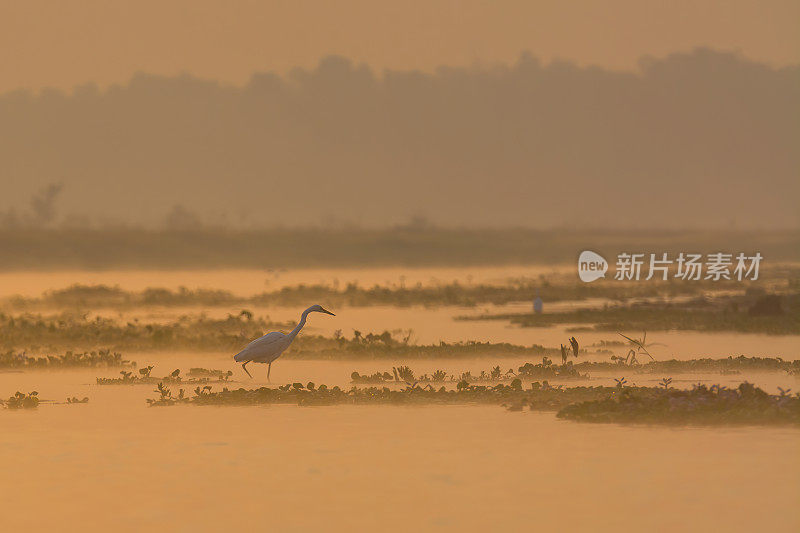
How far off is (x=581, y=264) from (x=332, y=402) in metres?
24.6

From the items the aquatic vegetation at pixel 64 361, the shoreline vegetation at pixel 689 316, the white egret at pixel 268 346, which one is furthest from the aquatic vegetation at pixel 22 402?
the shoreline vegetation at pixel 689 316

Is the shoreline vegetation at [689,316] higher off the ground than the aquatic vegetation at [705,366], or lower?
higher

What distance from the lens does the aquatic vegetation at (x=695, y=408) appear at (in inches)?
732

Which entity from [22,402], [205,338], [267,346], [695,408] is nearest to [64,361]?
[205,338]

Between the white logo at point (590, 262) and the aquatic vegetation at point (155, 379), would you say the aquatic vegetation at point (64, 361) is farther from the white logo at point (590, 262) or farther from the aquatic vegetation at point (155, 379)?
the white logo at point (590, 262)

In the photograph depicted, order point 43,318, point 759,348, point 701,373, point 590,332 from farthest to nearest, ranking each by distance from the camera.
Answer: point 43,318 → point 590,332 → point 759,348 → point 701,373

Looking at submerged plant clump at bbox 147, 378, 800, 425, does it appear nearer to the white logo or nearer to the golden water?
the golden water

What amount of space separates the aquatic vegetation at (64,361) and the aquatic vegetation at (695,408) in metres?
13.4

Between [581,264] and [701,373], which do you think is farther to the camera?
[581,264]

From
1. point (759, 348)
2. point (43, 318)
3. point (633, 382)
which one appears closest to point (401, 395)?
point (633, 382)

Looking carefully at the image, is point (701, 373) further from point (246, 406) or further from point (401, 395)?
point (246, 406)

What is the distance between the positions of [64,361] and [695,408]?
53.8 feet

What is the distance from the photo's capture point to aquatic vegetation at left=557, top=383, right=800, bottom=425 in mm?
18594

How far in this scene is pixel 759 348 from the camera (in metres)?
31.6
